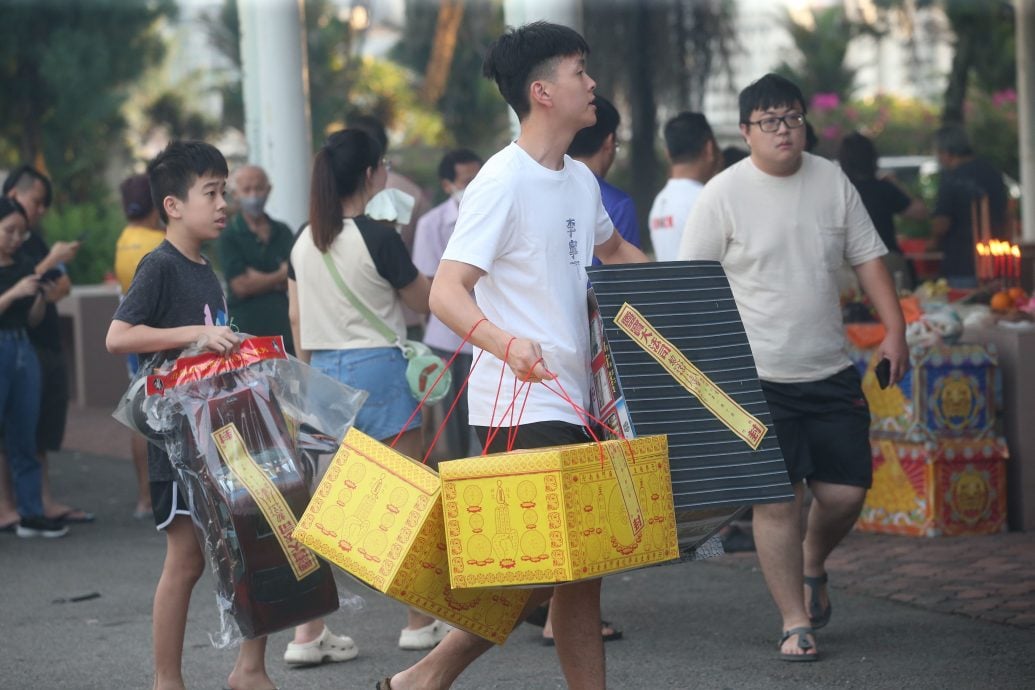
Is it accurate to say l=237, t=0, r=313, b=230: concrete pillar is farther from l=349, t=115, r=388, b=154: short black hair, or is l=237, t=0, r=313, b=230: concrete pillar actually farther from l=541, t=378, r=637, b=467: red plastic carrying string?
l=541, t=378, r=637, b=467: red plastic carrying string

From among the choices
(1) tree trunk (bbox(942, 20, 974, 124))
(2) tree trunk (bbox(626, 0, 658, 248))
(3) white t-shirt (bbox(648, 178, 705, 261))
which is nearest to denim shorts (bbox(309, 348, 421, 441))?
(3) white t-shirt (bbox(648, 178, 705, 261))

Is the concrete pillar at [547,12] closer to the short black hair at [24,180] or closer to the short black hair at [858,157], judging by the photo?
the short black hair at [858,157]

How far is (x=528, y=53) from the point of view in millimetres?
4094

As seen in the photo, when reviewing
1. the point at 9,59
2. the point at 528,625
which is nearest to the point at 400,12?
the point at 9,59

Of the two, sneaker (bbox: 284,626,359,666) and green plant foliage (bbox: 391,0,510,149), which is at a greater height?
green plant foliage (bbox: 391,0,510,149)

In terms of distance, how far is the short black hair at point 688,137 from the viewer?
7480 millimetres

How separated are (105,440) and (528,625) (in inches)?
284

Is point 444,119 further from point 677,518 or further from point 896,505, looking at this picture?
point 677,518

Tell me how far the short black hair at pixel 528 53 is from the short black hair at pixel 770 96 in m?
1.53

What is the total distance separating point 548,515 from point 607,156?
2900 mm

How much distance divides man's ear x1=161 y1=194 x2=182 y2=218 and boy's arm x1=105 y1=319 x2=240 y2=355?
386mm

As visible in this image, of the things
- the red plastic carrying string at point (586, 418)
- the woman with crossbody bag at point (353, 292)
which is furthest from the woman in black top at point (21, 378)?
the red plastic carrying string at point (586, 418)

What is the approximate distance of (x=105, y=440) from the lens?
12.5 meters

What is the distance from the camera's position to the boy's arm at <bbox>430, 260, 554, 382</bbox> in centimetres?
377
